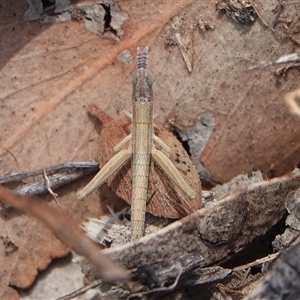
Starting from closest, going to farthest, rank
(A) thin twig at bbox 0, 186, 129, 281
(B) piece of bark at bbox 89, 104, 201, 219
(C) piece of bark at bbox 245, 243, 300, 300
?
(C) piece of bark at bbox 245, 243, 300, 300, (A) thin twig at bbox 0, 186, 129, 281, (B) piece of bark at bbox 89, 104, 201, 219

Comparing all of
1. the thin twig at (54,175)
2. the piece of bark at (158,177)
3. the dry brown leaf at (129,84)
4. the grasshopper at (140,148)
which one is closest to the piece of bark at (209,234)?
the piece of bark at (158,177)

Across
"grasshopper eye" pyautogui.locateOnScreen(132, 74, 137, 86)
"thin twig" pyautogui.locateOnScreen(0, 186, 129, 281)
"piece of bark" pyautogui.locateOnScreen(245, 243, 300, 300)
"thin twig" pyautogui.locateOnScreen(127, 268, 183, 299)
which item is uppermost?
"grasshopper eye" pyautogui.locateOnScreen(132, 74, 137, 86)

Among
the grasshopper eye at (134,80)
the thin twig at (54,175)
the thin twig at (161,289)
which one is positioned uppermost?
the grasshopper eye at (134,80)

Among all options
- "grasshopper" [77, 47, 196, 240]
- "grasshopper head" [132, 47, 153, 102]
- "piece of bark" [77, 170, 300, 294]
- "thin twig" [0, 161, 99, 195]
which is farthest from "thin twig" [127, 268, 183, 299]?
"grasshopper head" [132, 47, 153, 102]

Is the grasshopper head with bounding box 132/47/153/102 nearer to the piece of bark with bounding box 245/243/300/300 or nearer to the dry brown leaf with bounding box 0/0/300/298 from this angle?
the dry brown leaf with bounding box 0/0/300/298

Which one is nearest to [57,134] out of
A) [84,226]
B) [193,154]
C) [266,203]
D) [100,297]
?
[84,226]

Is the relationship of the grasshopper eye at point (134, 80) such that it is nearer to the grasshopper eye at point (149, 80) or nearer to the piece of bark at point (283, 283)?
the grasshopper eye at point (149, 80)

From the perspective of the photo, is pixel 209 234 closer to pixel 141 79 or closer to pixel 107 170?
pixel 107 170
